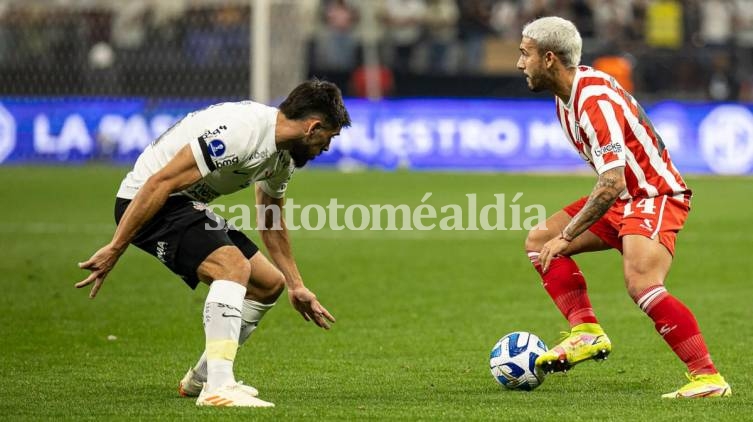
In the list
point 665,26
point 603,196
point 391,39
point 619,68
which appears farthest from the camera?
point 391,39

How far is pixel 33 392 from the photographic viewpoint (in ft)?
22.8

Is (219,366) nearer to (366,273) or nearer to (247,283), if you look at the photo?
(247,283)

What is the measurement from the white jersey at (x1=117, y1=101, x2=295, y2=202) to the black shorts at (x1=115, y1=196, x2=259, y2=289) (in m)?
0.10

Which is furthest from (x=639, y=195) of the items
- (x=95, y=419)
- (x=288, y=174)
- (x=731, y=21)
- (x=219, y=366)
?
(x=731, y=21)

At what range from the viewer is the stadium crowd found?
80.5 ft

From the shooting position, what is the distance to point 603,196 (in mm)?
6703

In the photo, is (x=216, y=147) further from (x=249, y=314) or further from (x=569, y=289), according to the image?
(x=569, y=289)

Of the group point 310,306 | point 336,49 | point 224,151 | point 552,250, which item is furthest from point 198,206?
point 336,49

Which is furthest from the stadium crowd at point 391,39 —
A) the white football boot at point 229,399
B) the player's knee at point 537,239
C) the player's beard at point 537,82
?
the white football boot at point 229,399

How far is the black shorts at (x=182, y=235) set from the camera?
655 cm

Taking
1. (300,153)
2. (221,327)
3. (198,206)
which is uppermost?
(300,153)

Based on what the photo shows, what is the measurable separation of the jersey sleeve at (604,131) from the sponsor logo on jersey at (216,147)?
195 cm

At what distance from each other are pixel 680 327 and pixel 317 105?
7.44ft

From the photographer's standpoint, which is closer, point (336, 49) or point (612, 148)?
point (612, 148)
